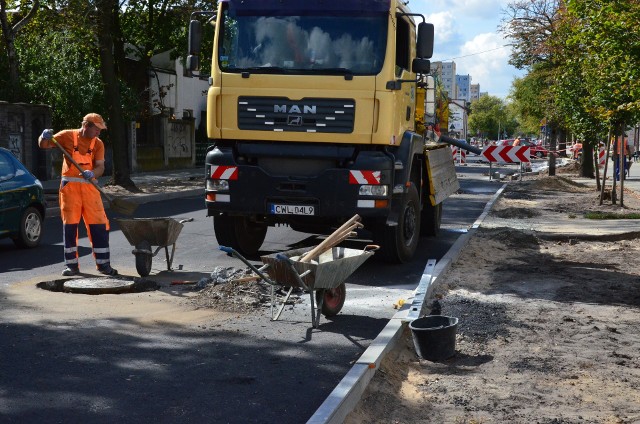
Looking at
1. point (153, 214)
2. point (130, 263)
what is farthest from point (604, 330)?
point (153, 214)

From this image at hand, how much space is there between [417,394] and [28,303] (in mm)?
4142

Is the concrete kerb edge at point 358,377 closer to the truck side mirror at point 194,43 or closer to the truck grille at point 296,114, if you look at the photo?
the truck grille at point 296,114

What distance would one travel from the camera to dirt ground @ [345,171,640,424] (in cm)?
556

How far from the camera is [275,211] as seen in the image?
36.2ft

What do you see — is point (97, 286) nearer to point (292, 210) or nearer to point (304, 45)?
point (292, 210)

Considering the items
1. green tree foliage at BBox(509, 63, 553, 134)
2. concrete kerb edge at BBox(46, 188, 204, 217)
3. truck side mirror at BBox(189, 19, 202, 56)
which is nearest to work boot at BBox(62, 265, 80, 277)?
truck side mirror at BBox(189, 19, 202, 56)

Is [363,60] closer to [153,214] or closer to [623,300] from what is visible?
[623,300]

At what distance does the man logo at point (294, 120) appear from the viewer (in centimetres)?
1103

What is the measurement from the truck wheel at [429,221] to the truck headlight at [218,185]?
4.18 meters

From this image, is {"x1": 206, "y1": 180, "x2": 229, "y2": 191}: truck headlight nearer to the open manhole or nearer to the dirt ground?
the open manhole

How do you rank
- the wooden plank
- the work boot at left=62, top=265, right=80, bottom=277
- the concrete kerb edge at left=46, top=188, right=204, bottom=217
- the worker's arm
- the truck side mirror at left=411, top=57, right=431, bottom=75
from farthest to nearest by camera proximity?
1. the concrete kerb edge at left=46, top=188, right=204, bottom=217
2. the wooden plank
3. the truck side mirror at left=411, top=57, right=431, bottom=75
4. the worker's arm
5. the work boot at left=62, top=265, right=80, bottom=277

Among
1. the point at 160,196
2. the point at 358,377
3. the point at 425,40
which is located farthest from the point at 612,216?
the point at 358,377

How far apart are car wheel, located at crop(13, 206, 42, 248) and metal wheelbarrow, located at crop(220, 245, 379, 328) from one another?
548 centimetres

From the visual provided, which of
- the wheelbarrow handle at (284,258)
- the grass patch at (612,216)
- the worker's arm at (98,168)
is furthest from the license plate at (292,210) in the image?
the grass patch at (612,216)
